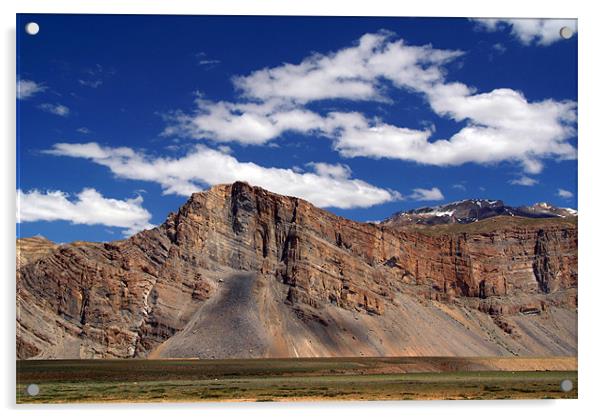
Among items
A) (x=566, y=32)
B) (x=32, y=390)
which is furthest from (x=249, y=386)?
(x=566, y=32)

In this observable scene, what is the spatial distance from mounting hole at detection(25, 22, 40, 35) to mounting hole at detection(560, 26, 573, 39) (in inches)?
791

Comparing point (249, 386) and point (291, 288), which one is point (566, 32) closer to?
point (249, 386)

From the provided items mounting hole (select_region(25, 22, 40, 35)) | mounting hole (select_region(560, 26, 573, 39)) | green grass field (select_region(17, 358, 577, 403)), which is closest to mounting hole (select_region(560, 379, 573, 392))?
green grass field (select_region(17, 358, 577, 403))

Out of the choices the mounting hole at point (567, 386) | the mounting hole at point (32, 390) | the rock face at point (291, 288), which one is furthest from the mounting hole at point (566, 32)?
the rock face at point (291, 288)

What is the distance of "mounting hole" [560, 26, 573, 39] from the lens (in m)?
30.2

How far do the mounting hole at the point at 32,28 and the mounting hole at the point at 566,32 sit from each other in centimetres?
2009

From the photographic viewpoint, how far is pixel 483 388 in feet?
143

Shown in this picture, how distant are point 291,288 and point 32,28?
80095 millimetres

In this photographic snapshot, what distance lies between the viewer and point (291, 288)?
107 meters

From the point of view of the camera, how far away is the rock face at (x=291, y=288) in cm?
9012

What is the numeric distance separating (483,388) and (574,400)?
50.7 ft

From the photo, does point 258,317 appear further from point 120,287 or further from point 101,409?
point 101,409

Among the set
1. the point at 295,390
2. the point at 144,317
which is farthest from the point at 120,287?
the point at 295,390

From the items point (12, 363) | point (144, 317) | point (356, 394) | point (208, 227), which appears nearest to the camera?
point (12, 363)
